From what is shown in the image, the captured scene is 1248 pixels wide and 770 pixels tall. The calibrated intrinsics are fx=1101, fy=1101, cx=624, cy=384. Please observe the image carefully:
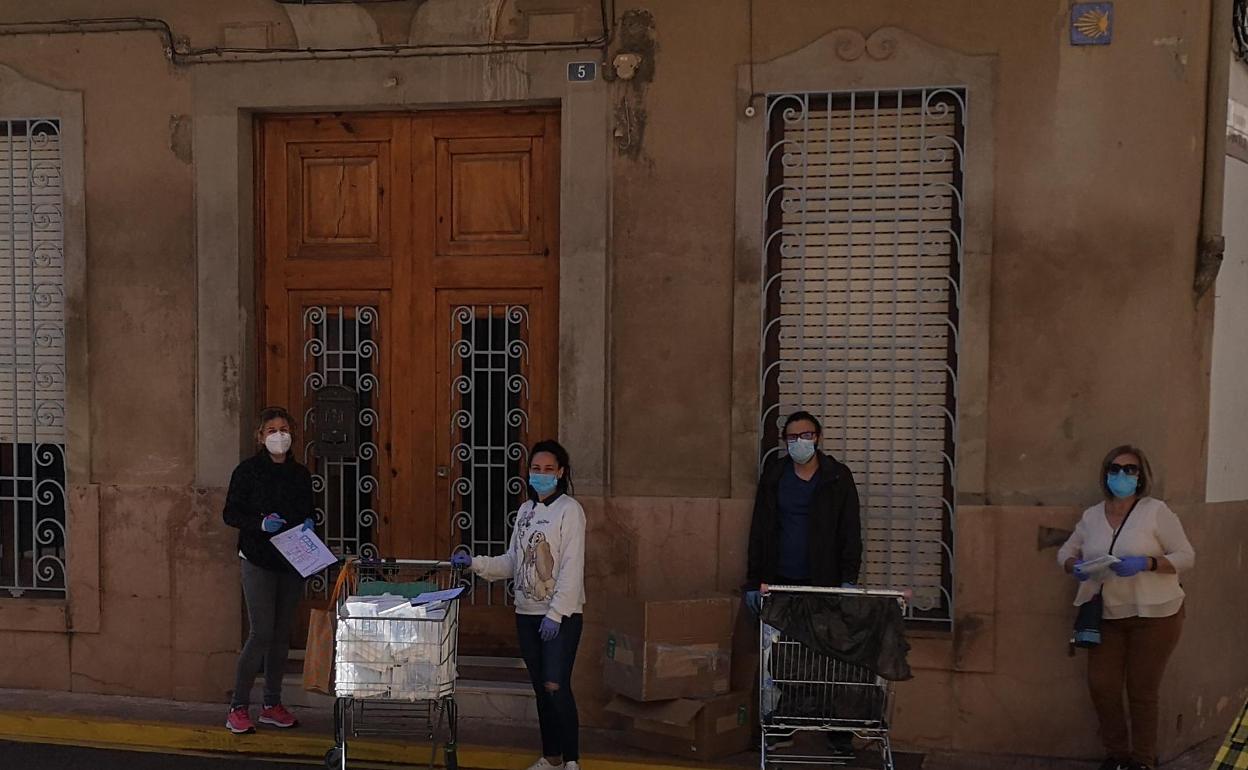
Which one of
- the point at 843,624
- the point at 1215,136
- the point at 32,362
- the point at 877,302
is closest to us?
the point at 843,624

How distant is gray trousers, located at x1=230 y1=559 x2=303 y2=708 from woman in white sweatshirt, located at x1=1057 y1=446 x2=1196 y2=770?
13.8ft

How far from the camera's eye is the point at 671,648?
227 inches

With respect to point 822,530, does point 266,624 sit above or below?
below

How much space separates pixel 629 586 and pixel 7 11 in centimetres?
528

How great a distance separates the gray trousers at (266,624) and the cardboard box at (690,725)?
6.24 ft

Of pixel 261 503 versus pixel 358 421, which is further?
pixel 358 421

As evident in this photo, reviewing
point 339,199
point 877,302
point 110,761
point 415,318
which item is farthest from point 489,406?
point 110,761

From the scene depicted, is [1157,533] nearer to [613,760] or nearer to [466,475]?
[613,760]

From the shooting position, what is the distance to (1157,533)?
5.42 m

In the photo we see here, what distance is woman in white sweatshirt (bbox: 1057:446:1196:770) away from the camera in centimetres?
541

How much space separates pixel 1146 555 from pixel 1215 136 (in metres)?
2.27

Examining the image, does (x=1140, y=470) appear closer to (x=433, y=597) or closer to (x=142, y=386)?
(x=433, y=597)

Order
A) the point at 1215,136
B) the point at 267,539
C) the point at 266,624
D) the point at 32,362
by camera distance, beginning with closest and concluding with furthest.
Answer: the point at 1215,136
the point at 267,539
the point at 266,624
the point at 32,362

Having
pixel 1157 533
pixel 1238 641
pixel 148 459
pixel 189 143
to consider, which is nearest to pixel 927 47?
pixel 1157 533
